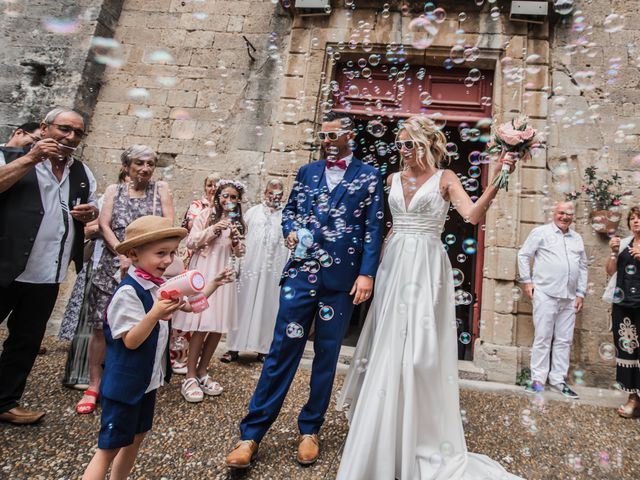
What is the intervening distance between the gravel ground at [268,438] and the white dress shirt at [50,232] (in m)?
1.01

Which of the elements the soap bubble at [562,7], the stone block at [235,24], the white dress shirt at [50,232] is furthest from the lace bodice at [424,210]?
the stone block at [235,24]

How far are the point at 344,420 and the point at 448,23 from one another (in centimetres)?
535

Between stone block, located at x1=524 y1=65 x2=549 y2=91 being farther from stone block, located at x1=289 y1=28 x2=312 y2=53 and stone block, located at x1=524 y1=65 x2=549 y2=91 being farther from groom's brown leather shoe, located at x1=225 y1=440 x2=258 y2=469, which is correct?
groom's brown leather shoe, located at x1=225 y1=440 x2=258 y2=469

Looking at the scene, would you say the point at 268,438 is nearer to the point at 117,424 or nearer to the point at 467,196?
the point at 117,424

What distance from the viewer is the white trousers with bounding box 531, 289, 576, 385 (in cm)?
410

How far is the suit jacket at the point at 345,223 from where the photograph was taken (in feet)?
7.61

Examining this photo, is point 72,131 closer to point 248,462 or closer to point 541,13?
point 248,462

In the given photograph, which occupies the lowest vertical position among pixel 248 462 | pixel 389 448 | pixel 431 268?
pixel 248 462

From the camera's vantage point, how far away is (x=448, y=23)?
527 centimetres

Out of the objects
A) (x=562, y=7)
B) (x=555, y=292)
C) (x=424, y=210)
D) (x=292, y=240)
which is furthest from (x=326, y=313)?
(x=562, y=7)

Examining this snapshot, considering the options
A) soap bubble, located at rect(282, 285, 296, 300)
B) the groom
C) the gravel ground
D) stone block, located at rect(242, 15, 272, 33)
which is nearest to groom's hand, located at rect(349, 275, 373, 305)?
the groom

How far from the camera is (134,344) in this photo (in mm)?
1540

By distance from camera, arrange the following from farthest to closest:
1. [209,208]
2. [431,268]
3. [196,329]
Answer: [209,208] → [196,329] → [431,268]

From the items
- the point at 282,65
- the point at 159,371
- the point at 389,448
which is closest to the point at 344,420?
the point at 389,448
